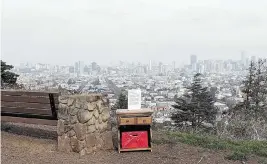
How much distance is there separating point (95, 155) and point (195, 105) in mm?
15238

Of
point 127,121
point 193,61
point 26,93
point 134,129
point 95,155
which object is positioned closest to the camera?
point 95,155

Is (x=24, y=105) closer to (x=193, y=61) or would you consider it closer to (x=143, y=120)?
(x=143, y=120)

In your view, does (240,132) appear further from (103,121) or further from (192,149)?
(103,121)

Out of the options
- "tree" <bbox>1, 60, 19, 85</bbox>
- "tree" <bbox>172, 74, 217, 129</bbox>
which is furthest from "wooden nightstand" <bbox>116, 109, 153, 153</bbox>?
"tree" <bbox>172, 74, 217, 129</bbox>

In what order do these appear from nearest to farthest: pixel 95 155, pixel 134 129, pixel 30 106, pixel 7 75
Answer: pixel 95 155 → pixel 134 129 → pixel 30 106 → pixel 7 75

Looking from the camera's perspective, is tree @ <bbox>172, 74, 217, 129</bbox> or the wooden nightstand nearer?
the wooden nightstand

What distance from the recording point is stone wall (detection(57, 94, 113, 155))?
230 inches

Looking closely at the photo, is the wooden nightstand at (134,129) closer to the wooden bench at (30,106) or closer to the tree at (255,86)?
the wooden bench at (30,106)

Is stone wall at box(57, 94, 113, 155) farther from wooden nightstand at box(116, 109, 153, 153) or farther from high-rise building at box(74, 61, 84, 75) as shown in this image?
high-rise building at box(74, 61, 84, 75)

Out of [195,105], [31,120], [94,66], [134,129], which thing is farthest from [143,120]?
[94,66]

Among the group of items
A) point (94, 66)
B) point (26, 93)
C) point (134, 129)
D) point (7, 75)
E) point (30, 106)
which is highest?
point (94, 66)

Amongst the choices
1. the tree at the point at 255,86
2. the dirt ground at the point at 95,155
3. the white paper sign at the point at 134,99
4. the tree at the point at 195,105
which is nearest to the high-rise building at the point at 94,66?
the tree at the point at 195,105

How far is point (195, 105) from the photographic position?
810 inches

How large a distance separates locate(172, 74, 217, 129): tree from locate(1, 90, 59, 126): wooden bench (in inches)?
425
